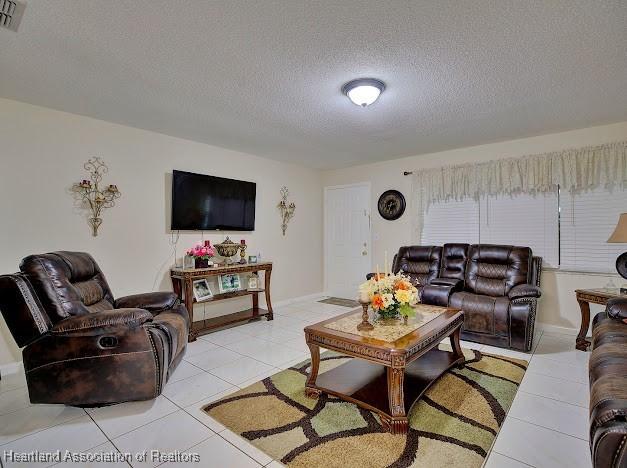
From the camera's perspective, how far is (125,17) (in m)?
1.77

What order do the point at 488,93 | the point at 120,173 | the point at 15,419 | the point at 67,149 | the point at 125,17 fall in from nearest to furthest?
the point at 125,17
the point at 15,419
the point at 488,93
the point at 67,149
the point at 120,173

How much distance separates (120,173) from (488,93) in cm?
365

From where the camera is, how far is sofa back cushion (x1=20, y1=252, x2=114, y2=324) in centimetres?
212

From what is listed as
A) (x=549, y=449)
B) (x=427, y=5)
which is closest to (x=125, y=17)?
(x=427, y=5)

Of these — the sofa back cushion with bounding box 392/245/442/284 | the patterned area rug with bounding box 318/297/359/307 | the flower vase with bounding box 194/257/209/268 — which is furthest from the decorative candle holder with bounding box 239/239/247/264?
the sofa back cushion with bounding box 392/245/442/284

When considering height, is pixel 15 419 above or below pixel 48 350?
below

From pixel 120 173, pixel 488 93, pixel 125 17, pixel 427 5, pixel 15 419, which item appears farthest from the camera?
pixel 120 173

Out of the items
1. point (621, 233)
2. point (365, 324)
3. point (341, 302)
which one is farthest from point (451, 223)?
point (365, 324)

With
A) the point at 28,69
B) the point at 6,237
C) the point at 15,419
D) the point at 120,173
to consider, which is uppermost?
the point at 28,69

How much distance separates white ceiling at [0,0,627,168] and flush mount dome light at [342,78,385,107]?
2.3 inches

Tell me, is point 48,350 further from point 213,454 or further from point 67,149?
point 67,149

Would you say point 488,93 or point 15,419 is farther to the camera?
point 488,93

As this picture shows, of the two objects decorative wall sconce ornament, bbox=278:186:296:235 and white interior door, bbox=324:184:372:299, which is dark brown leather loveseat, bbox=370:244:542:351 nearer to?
white interior door, bbox=324:184:372:299

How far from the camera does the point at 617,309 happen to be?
241cm
